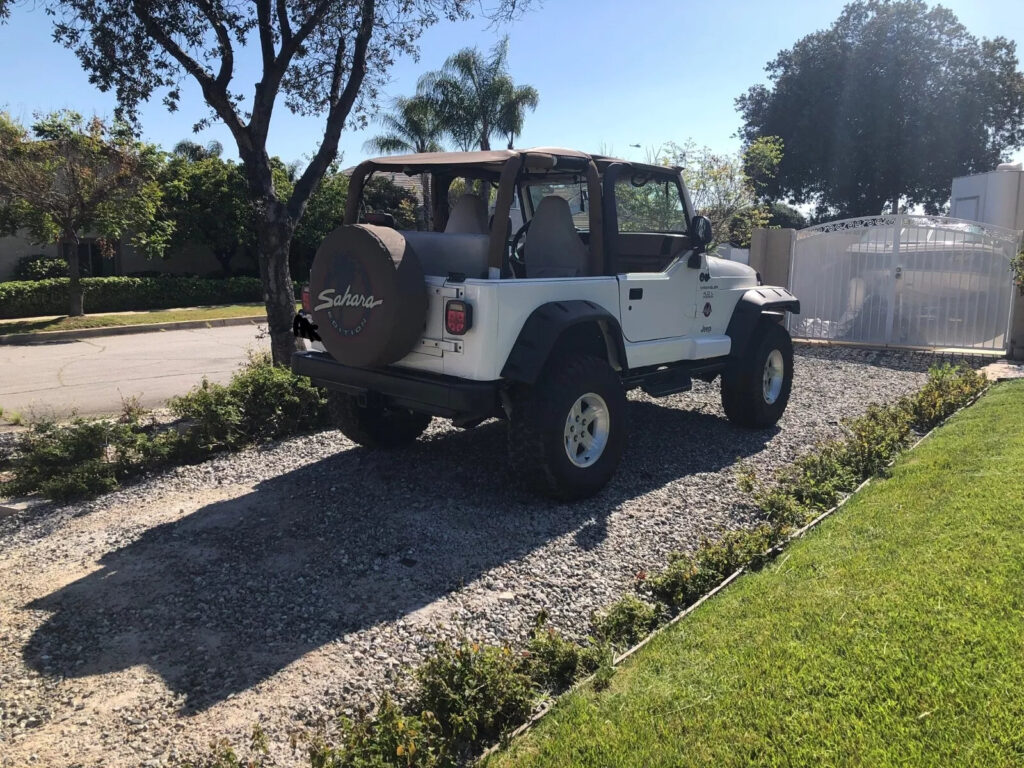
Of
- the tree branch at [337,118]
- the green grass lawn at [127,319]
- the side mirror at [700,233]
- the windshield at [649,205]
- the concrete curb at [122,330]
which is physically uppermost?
the tree branch at [337,118]

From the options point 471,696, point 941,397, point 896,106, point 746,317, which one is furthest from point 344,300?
point 896,106

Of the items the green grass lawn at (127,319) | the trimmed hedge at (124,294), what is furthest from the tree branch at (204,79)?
the trimmed hedge at (124,294)

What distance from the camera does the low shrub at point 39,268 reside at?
861 inches

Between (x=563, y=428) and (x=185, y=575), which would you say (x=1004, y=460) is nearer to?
(x=563, y=428)

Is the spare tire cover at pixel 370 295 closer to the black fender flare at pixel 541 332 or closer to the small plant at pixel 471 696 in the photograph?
the black fender flare at pixel 541 332

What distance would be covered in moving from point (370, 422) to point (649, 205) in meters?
2.91

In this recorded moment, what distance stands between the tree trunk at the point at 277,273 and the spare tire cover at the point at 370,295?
3086mm

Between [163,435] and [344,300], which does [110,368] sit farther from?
[344,300]

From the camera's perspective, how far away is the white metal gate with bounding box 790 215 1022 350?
12203 mm

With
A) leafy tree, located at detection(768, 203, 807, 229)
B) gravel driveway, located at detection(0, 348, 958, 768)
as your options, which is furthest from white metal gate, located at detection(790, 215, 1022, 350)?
leafy tree, located at detection(768, 203, 807, 229)

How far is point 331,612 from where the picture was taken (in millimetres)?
3932

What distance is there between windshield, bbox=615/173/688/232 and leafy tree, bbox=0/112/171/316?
14016 millimetres

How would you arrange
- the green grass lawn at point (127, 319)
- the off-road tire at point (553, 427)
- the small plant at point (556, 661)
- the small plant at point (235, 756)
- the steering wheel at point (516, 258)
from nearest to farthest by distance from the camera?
the small plant at point (235, 756), the small plant at point (556, 661), the off-road tire at point (553, 427), the steering wheel at point (516, 258), the green grass lawn at point (127, 319)

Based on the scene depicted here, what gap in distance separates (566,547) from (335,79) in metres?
6.55
